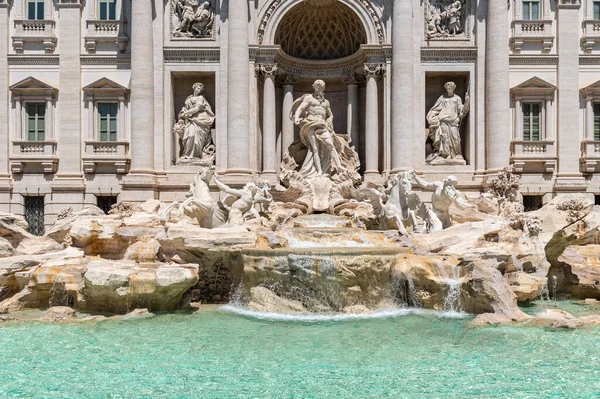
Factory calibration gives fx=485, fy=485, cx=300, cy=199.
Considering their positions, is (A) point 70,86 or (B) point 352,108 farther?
(B) point 352,108

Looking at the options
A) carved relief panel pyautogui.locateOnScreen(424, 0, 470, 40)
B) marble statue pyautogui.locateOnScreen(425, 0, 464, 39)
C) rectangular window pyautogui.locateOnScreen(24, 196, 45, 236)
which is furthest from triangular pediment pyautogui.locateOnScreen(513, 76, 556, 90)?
rectangular window pyautogui.locateOnScreen(24, 196, 45, 236)

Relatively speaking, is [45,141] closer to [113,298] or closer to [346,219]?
[113,298]

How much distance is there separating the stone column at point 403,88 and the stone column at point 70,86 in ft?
40.4

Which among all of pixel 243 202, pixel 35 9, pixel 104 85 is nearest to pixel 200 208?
pixel 243 202

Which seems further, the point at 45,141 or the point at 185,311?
the point at 45,141

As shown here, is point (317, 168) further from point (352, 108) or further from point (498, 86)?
point (498, 86)

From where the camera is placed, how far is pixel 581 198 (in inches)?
531

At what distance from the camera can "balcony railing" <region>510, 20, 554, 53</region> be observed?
61.9 ft

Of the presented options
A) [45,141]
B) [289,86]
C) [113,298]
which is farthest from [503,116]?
[45,141]

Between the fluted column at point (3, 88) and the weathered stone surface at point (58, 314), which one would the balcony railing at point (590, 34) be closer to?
the weathered stone surface at point (58, 314)

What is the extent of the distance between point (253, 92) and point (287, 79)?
2083 mm

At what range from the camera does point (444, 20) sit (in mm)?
19047

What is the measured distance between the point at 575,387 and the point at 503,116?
44.1 ft

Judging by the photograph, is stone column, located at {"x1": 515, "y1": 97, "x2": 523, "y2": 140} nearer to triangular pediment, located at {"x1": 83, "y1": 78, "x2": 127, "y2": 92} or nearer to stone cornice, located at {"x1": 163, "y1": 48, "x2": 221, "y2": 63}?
stone cornice, located at {"x1": 163, "y1": 48, "x2": 221, "y2": 63}
